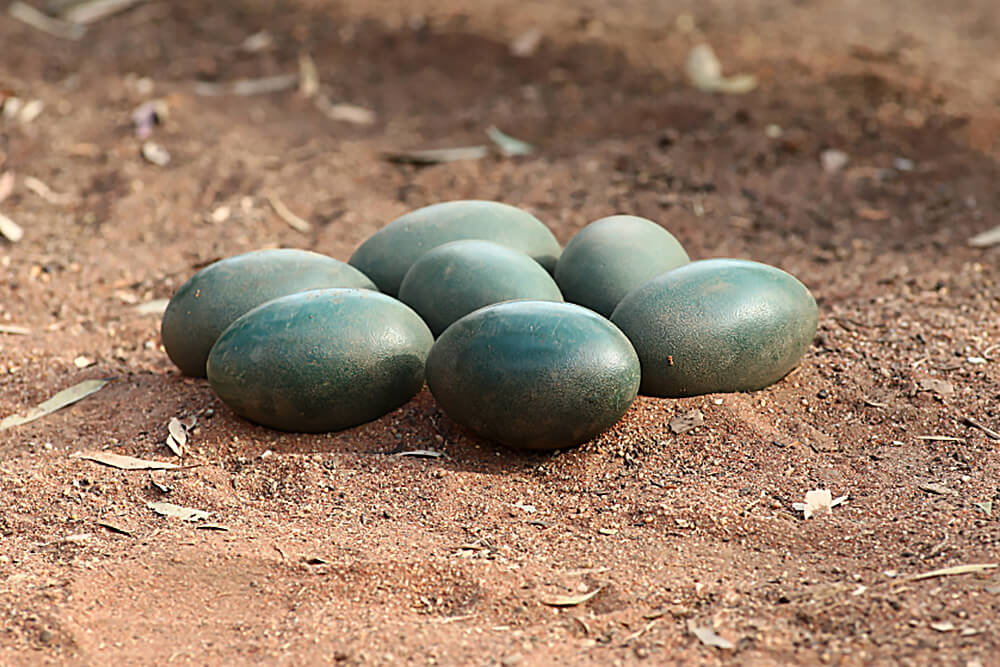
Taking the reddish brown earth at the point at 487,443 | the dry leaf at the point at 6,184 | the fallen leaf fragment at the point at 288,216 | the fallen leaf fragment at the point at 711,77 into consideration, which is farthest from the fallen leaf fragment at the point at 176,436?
the fallen leaf fragment at the point at 711,77

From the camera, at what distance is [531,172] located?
6594 mm

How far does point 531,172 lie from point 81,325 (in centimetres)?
280

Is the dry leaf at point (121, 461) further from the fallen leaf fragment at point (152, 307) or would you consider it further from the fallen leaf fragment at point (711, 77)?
the fallen leaf fragment at point (711, 77)

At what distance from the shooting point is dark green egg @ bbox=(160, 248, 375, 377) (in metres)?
4.11

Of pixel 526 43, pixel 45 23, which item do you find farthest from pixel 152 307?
pixel 45 23

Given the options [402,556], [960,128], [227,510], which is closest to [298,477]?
[227,510]

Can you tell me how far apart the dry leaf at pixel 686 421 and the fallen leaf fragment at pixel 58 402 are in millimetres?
2345

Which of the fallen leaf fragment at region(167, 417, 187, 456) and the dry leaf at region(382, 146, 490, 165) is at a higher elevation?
the fallen leaf fragment at region(167, 417, 187, 456)

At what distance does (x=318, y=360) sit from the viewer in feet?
12.2

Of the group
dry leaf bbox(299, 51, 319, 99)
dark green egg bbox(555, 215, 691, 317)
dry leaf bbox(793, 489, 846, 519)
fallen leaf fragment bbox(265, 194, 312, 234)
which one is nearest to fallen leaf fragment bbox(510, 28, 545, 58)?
dry leaf bbox(299, 51, 319, 99)

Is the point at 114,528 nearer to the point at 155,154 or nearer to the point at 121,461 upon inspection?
the point at 121,461

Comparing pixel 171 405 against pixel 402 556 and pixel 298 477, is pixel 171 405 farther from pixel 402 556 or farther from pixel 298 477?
pixel 402 556

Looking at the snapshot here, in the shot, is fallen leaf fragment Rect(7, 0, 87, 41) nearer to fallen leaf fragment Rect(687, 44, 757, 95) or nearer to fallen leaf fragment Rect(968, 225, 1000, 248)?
fallen leaf fragment Rect(687, 44, 757, 95)

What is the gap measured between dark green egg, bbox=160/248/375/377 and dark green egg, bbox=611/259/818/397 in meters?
1.16
